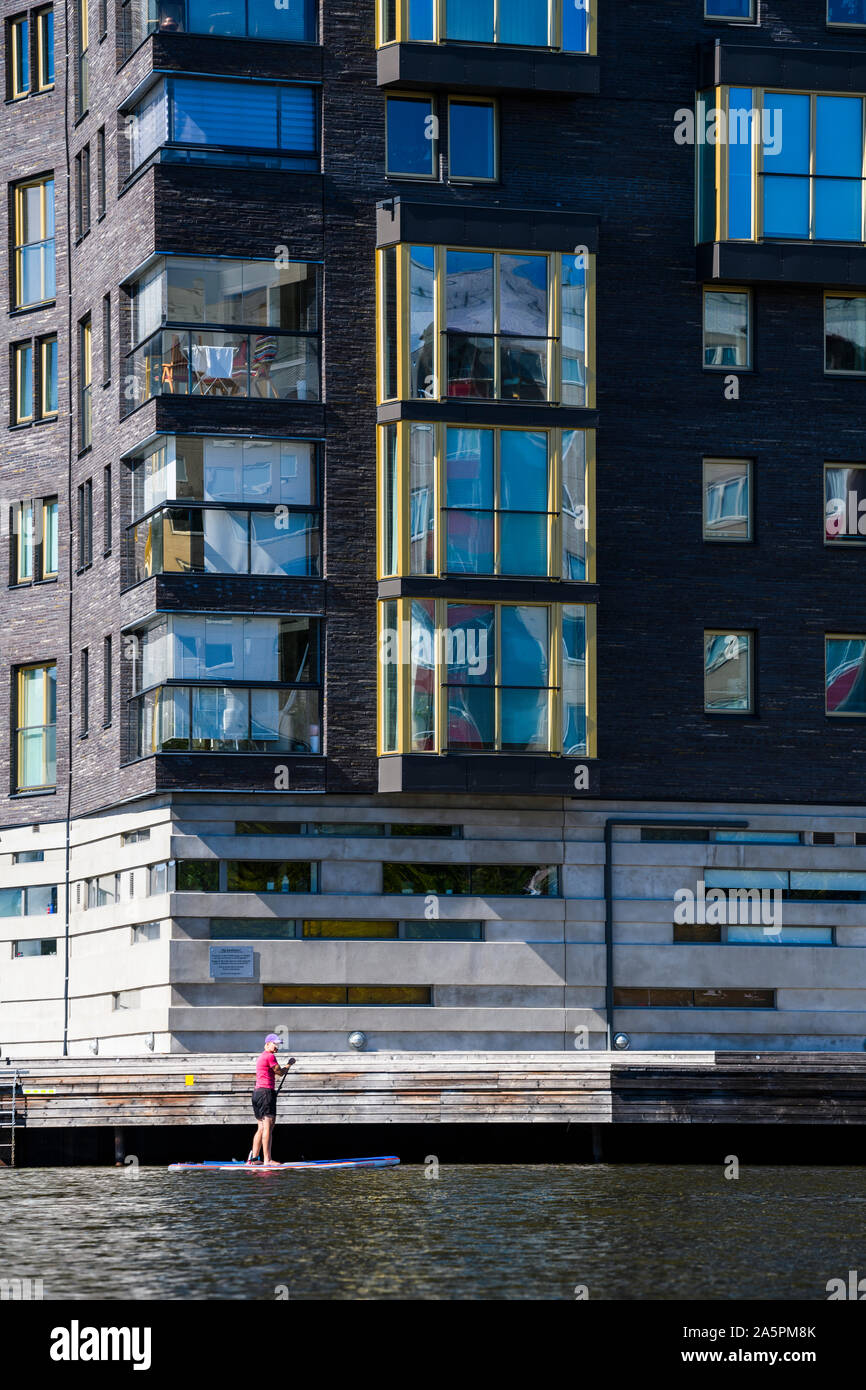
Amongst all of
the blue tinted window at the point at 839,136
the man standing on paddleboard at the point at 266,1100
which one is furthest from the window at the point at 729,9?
the man standing on paddleboard at the point at 266,1100

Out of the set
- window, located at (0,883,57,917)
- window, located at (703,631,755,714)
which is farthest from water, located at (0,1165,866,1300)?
window, located at (0,883,57,917)

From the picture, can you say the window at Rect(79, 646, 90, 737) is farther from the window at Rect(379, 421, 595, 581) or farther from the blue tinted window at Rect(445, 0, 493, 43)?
the blue tinted window at Rect(445, 0, 493, 43)

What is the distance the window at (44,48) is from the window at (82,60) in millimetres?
1105

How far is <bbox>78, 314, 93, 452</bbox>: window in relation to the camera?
51.2 meters

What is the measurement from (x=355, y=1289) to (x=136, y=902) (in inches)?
1001

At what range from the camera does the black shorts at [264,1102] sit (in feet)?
120

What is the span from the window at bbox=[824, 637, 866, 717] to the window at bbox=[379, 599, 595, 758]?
5014mm

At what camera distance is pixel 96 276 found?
50500 mm

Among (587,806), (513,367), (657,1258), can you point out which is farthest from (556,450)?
(657,1258)

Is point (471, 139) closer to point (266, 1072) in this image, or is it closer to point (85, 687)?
point (85, 687)

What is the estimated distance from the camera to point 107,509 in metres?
49.7

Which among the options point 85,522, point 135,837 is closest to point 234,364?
point 85,522

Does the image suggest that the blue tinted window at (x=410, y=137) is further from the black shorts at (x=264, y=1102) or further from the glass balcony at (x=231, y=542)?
the black shorts at (x=264, y=1102)
